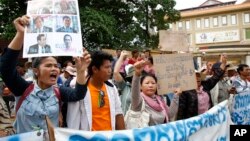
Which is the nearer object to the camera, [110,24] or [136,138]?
[136,138]

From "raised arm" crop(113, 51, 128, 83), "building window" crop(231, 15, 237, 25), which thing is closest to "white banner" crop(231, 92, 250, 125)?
"raised arm" crop(113, 51, 128, 83)

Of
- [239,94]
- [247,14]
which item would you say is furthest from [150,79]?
[247,14]

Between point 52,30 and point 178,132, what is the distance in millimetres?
1479

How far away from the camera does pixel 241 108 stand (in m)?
6.97

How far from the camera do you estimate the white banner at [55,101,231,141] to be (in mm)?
3123

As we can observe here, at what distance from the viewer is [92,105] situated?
3.38m

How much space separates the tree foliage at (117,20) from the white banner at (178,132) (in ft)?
46.0

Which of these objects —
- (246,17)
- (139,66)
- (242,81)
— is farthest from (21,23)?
(246,17)

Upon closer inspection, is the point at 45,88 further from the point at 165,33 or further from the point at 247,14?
the point at 247,14

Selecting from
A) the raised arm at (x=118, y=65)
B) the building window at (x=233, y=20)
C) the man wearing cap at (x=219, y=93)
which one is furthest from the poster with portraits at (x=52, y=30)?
the building window at (x=233, y=20)

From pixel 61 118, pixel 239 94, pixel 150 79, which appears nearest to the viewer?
pixel 61 118

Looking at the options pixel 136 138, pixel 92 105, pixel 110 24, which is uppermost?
pixel 110 24

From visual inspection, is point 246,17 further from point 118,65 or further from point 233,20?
point 118,65

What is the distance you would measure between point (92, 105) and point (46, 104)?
1.54 feet
